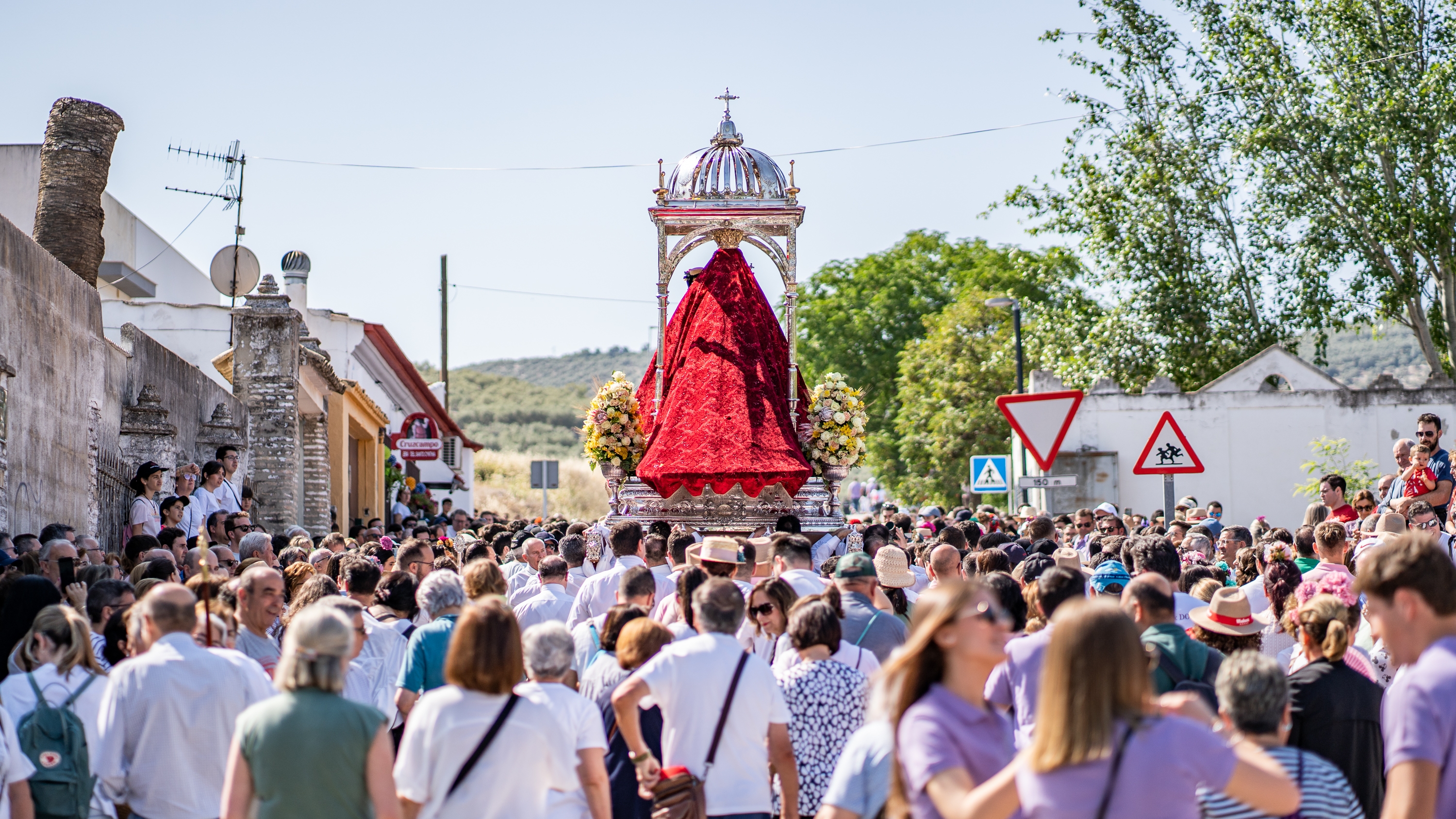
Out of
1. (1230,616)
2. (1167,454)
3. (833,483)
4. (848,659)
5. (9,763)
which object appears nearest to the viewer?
(9,763)

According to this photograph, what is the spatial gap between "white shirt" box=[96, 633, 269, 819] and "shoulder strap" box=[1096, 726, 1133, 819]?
3091 millimetres

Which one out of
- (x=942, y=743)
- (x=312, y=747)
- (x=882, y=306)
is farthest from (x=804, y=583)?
(x=882, y=306)

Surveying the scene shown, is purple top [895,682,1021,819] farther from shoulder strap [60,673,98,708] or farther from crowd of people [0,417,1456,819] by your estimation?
shoulder strap [60,673,98,708]

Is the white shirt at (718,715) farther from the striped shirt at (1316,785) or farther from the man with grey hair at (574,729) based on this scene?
the striped shirt at (1316,785)

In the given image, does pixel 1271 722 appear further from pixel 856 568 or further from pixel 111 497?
pixel 111 497

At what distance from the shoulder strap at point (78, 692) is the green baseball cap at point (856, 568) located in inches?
125

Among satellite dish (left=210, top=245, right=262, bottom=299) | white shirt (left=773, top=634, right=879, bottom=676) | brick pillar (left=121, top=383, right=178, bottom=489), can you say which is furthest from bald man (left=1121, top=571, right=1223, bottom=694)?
satellite dish (left=210, top=245, right=262, bottom=299)

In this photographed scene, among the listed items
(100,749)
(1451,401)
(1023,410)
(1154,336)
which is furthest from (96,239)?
(1451,401)

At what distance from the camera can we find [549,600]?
27.9 feet

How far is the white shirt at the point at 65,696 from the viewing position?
5582mm

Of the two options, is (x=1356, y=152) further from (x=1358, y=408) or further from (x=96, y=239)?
(x=96, y=239)

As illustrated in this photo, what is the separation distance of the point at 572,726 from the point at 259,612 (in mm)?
2140

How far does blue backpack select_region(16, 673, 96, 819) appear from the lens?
5.52m

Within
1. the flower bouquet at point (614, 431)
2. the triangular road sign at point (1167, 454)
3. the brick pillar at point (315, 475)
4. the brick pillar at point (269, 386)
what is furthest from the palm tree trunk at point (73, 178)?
the triangular road sign at point (1167, 454)
